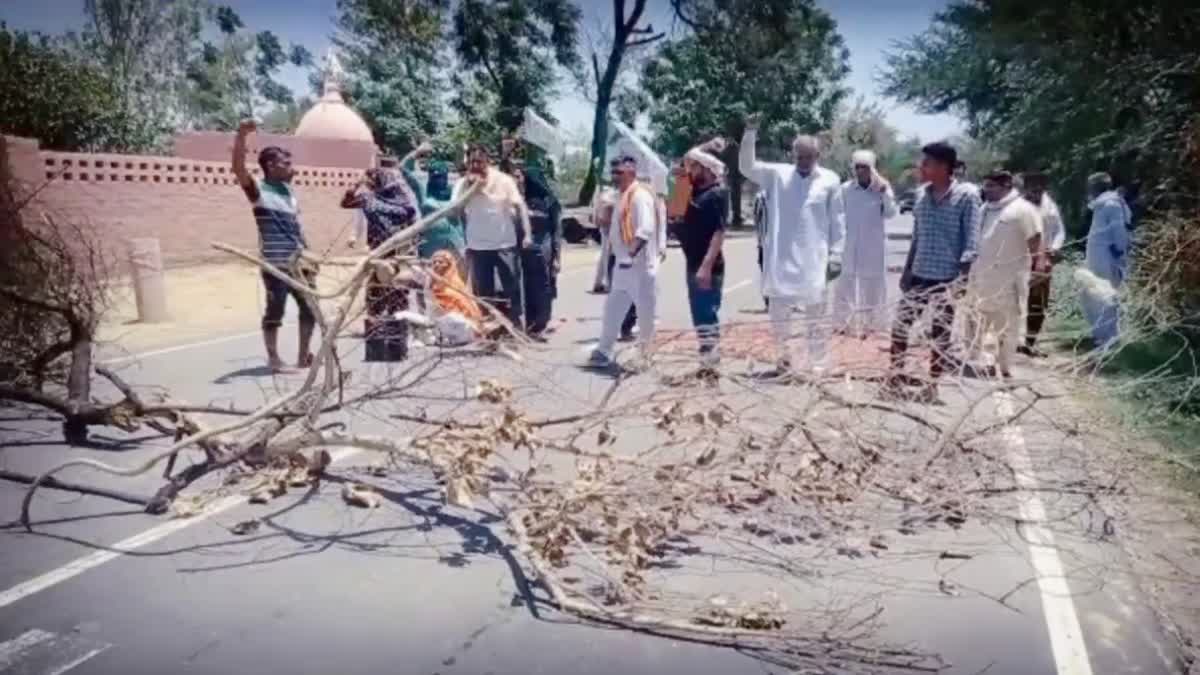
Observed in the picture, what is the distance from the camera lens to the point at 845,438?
4547 millimetres

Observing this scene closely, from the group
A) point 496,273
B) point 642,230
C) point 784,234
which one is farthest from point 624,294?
point 496,273

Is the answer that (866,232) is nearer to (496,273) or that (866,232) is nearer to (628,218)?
(628,218)

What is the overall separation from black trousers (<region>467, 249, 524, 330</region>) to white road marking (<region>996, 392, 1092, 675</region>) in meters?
4.78

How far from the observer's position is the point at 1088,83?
11297 mm

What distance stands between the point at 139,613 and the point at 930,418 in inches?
140

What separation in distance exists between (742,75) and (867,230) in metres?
3.30

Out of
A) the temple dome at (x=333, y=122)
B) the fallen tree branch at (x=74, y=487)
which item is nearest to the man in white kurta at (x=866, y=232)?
the fallen tree branch at (x=74, y=487)

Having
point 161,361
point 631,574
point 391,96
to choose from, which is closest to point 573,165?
point 391,96

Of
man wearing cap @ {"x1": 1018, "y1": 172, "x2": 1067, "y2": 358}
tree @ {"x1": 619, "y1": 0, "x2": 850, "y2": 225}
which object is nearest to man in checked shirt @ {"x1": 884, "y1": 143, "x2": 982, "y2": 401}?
Answer: tree @ {"x1": 619, "y1": 0, "x2": 850, "y2": 225}

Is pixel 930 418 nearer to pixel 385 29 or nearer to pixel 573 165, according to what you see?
pixel 385 29

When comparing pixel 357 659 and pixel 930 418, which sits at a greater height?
pixel 930 418

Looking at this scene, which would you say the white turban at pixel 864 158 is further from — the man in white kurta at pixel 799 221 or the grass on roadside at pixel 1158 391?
the grass on roadside at pixel 1158 391

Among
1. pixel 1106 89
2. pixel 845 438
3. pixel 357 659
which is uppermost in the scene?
pixel 1106 89

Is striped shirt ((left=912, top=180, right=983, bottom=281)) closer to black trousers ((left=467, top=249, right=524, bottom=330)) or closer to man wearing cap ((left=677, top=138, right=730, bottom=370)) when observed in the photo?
man wearing cap ((left=677, top=138, right=730, bottom=370))
